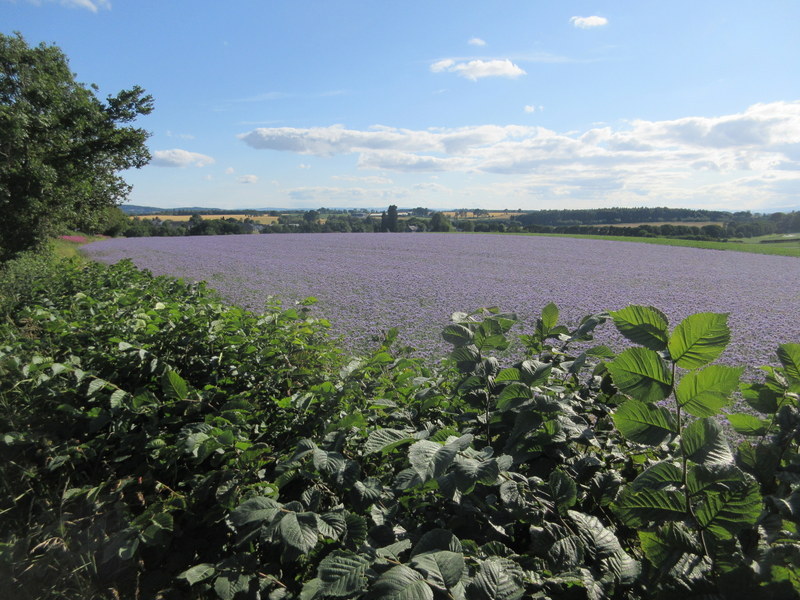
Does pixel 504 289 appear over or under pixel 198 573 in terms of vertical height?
under

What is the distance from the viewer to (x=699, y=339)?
0.88 m

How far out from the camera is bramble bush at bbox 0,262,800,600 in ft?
2.77

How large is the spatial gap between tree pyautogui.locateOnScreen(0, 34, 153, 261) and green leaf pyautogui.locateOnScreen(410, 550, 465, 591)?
A: 16.9m

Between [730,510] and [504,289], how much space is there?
935 centimetres

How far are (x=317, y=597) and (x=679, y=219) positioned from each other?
198 feet

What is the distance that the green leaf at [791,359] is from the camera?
112cm

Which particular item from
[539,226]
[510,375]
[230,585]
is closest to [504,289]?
[510,375]

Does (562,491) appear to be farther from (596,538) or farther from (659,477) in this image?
(659,477)

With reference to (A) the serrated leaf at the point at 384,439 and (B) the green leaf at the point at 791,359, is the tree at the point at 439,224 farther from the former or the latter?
(A) the serrated leaf at the point at 384,439

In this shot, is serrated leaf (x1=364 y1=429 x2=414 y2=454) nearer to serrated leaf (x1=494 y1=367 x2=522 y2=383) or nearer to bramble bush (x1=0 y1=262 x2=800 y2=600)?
bramble bush (x1=0 y1=262 x2=800 y2=600)

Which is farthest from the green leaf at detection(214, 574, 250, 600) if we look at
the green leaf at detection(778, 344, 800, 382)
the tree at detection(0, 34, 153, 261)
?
the tree at detection(0, 34, 153, 261)

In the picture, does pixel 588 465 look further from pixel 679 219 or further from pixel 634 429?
pixel 679 219

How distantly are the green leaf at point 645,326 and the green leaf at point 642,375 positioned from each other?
7 cm

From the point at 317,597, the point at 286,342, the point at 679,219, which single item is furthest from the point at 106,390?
the point at 679,219
